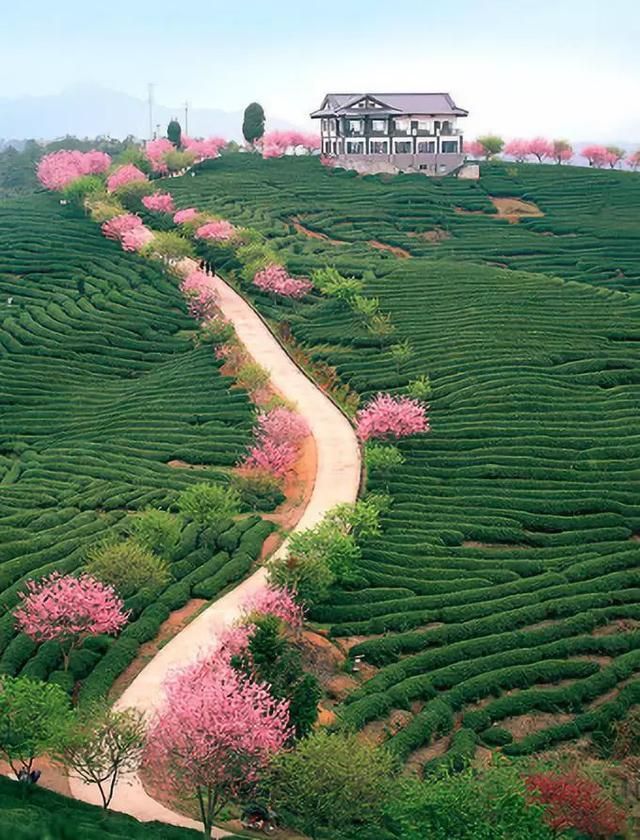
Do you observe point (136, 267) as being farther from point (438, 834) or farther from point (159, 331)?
point (438, 834)

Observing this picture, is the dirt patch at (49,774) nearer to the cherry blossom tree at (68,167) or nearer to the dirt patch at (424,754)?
the dirt patch at (424,754)

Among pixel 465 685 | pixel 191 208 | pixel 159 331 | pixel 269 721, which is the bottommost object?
pixel 465 685

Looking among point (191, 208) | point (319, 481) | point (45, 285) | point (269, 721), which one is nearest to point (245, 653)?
point (269, 721)

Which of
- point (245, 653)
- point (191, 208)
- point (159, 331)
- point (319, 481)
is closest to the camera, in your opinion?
point (245, 653)

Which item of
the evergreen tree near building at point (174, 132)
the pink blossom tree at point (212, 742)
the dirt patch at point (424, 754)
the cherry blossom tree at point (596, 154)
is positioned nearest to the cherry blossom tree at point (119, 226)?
the evergreen tree near building at point (174, 132)

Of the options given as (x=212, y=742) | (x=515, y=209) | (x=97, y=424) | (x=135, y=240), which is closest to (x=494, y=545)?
(x=212, y=742)

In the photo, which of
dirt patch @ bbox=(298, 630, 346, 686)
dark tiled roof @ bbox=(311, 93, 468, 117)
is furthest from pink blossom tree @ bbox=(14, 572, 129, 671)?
dark tiled roof @ bbox=(311, 93, 468, 117)
